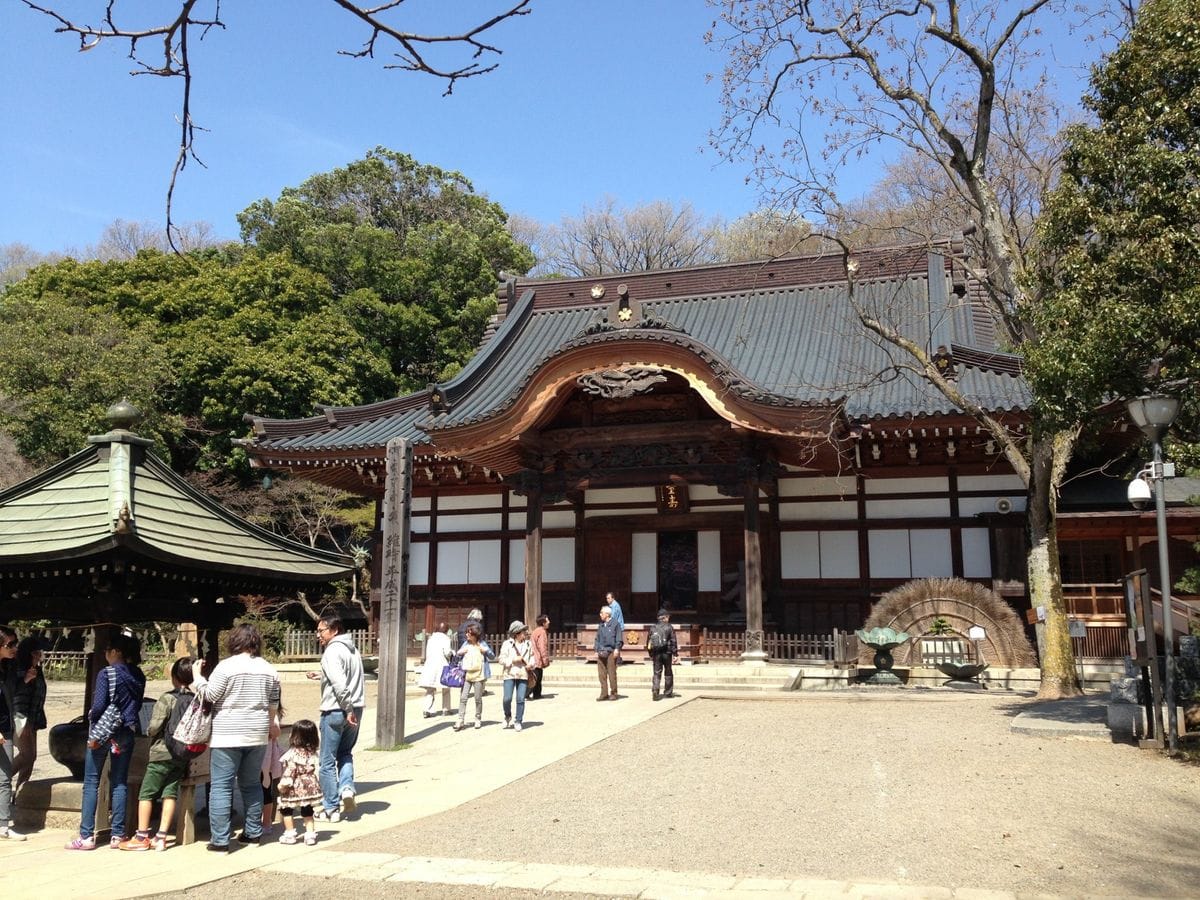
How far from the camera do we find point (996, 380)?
58.8 feet

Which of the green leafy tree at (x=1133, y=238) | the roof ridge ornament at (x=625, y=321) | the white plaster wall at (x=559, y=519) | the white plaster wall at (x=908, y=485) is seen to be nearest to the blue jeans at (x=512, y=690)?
the green leafy tree at (x=1133, y=238)

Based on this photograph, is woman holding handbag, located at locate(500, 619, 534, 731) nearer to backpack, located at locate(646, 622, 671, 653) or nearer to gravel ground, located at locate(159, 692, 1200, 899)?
gravel ground, located at locate(159, 692, 1200, 899)

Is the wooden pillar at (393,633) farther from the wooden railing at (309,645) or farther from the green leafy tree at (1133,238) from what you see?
the wooden railing at (309,645)

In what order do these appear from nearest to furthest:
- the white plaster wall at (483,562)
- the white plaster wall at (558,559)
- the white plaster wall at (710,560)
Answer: the white plaster wall at (710,560)
the white plaster wall at (558,559)
the white plaster wall at (483,562)

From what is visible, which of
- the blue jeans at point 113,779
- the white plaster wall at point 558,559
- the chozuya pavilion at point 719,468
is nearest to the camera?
the blue jeans at point 113,779

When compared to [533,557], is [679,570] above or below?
below

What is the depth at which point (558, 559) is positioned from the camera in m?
20.2

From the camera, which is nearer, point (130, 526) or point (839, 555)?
point (130, 526)

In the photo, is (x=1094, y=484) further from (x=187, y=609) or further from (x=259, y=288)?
(x=259, y=288)

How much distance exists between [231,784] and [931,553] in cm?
1408

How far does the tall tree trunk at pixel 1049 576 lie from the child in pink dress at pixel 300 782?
9805 millimetres

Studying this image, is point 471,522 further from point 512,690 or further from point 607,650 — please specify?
point 512,690

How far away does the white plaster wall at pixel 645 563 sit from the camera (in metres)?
19.6

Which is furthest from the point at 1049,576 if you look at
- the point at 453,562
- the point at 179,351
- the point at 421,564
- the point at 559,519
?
the point at 179,351
